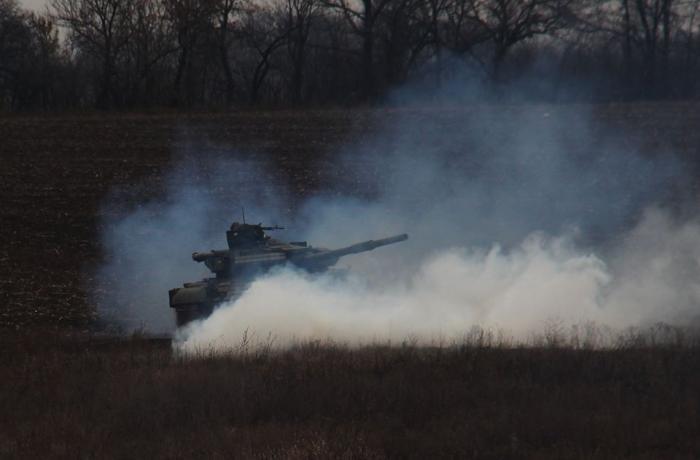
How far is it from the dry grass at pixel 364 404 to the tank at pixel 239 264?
8.90ft

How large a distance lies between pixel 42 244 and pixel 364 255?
855 cm

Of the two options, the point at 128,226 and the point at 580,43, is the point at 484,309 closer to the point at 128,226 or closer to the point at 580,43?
the point at 580,43

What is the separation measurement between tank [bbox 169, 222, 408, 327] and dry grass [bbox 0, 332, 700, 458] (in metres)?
2.71

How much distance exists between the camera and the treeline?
85.3 ft

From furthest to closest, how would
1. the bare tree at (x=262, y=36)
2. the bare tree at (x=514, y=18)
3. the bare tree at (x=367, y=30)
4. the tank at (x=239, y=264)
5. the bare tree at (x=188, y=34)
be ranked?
the bare tree at (x=262, y=36), the bare tree at (x=188, y=34), the bare tree at (x=367, y=30), the bare tree at (x=514, y=18), the tank at (x=239, y=264)

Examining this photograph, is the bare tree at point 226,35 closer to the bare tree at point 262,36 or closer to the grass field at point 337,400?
the bare tree at point 262,36

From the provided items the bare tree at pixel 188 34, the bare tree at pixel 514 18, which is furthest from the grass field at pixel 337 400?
the bare tree at pixel 188 34

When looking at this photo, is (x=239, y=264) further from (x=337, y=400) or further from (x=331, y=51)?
(x=331, y=51)

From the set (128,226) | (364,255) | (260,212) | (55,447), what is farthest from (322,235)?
(55,447)

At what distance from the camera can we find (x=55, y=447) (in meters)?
10.9

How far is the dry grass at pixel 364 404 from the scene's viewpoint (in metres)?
10.7

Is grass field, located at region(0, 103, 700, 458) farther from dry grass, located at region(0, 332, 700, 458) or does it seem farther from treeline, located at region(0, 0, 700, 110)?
treeline, located at region(0, 0, 700, 110)

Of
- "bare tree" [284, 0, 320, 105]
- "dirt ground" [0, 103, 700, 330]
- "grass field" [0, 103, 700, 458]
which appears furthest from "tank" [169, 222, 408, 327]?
"bare tree" [284, 0, 320, 105]

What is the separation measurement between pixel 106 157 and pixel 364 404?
80.6 feet
